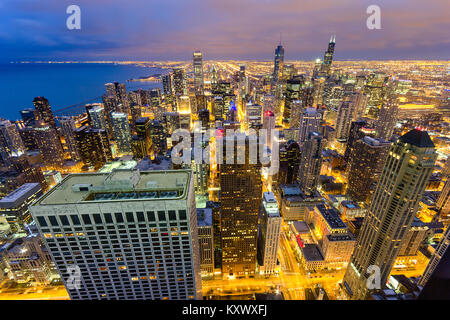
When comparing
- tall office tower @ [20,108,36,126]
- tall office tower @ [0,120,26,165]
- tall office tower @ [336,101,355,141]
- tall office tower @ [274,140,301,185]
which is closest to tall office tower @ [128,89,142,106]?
tall office tower @ [20,108,36,126]

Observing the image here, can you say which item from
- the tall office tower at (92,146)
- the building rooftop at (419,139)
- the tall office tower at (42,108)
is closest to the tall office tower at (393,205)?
the building rooftop at (419,139)

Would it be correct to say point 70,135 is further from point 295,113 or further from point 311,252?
point 295,113

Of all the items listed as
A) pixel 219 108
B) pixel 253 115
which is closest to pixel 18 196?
pixel 253 115

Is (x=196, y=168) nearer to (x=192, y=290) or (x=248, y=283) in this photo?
(x=248, y=283)

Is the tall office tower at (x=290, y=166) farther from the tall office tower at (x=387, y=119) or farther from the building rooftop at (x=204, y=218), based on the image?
the tall office tower at (x=387, y=119)

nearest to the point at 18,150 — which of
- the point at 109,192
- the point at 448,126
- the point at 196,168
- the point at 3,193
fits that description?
the point at 3,193
